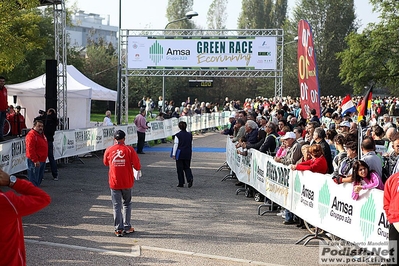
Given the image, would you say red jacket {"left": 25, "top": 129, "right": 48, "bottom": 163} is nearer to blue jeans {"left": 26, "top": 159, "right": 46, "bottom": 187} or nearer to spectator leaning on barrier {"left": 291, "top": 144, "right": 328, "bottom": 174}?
blue jeans {"left": 26, "top": 159, "right": 46, "bottom": 187}

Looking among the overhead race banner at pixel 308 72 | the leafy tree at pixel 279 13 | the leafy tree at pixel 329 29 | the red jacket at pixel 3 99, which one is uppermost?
the leafy tree at pixel 279 13

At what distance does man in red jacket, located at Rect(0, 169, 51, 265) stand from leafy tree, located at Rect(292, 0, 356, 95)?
261 ft

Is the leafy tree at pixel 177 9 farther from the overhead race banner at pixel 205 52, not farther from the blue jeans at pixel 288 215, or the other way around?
the blue jeans at pixel 288 215

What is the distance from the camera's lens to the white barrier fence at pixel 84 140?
15.8m

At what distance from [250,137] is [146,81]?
165 feet

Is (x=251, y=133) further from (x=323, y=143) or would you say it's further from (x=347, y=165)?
(x=347, y=165)

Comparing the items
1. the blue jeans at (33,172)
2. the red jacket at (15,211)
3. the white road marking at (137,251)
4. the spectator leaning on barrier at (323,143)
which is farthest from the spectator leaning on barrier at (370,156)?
the blue jeans at (33,172)

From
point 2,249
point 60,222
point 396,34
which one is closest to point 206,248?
point 60,222

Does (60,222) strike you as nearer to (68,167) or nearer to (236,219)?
(236,219)

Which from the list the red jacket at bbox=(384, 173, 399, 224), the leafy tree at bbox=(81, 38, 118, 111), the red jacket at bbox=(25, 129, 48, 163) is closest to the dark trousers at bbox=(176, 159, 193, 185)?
the red jacket at bbox=(25, 129, 48, 163)

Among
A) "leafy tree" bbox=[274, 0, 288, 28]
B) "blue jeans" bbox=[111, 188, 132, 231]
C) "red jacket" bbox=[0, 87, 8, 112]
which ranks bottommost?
"blue jeans" bbox=[111, 188, 132, 231]

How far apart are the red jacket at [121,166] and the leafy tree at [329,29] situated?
242 ft

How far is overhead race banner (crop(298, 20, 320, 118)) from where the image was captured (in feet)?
42.4

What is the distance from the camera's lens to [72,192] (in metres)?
15.1
